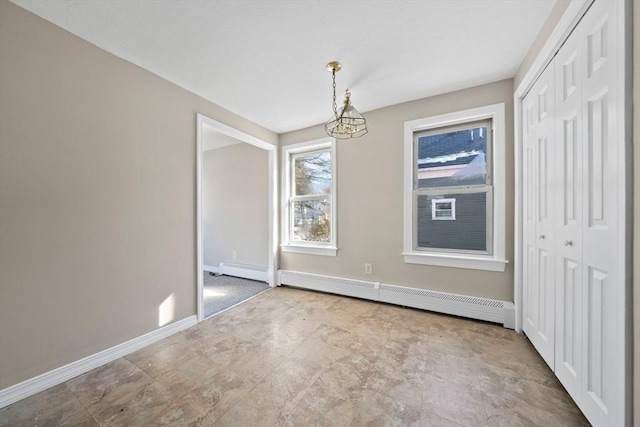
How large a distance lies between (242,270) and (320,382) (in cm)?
302

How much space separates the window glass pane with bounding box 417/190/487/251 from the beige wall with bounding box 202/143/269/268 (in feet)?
7.93

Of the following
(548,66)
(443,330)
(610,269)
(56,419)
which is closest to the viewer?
(610,269)

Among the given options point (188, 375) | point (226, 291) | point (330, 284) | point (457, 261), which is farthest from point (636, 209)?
point (226, 291)

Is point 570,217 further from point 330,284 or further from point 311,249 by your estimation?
point 311,249

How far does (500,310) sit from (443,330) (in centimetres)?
62

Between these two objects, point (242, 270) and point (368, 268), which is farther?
point (242, 270)

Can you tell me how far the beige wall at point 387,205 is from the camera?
2441mm

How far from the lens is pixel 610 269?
106 centimetres

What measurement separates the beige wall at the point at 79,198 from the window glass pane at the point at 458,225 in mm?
2656

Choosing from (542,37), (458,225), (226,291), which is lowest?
(226,291)

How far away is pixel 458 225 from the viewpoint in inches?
106

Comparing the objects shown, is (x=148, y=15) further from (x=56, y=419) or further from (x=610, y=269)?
(x=610, y=269)

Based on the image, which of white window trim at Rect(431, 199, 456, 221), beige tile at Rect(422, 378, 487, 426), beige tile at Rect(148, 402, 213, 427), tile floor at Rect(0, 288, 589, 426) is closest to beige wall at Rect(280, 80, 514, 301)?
white window trim at Rect(431, 199, 456, 221)

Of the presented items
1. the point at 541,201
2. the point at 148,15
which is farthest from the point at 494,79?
the point at 148,15
